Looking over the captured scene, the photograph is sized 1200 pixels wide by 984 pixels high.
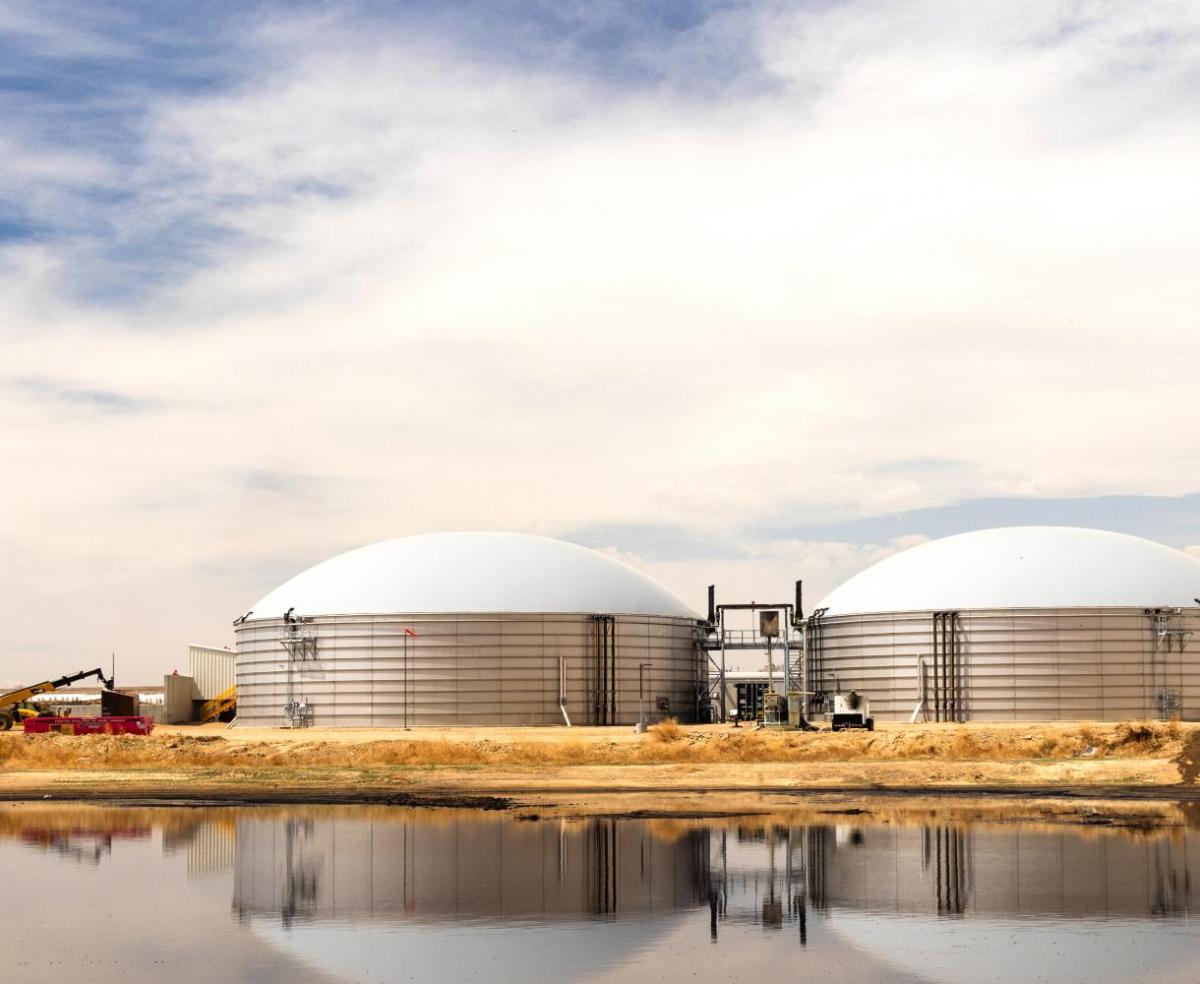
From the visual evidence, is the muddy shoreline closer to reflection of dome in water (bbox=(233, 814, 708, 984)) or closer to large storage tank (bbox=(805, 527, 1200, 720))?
reflection of dome in water (bbox=(233, 814, 708, 984))

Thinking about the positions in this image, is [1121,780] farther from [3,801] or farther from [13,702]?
[13,702]

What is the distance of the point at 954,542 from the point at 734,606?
40.2ft

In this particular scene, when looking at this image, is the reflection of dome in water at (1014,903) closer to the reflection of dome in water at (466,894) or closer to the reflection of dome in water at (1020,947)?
the reflection of dome in water at (1020,947)

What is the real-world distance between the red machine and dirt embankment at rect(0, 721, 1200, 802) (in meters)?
6.24

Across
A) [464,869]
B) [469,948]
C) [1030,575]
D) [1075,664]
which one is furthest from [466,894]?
[1030,575]

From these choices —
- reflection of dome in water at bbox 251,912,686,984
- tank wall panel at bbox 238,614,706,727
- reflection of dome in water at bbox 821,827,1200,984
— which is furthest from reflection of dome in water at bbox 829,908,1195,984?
tank wall panel at bbox 238,614,706,727

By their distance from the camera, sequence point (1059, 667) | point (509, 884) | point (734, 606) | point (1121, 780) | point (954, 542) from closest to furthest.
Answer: point (509, 884) < point (1121, 780) < point (1059, 667) < point (954, 542) < point (734, 606)

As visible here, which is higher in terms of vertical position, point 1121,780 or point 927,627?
point 927,627

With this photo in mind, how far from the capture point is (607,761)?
53.3 m

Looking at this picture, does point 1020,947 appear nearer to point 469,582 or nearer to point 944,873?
point 944,873

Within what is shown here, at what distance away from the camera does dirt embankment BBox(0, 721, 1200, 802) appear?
143 ft

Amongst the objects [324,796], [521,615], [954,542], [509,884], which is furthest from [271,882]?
[954,542]

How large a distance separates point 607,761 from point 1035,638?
84.6 feet

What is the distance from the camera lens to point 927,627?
72250mm
